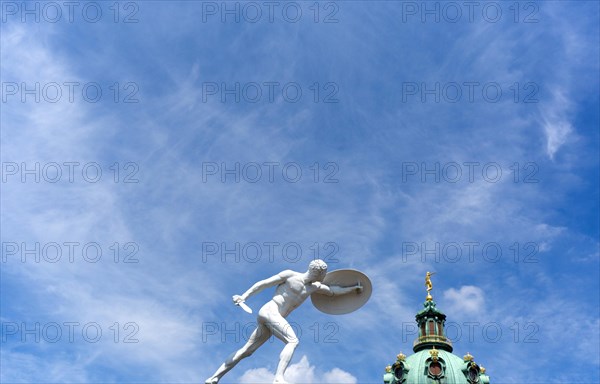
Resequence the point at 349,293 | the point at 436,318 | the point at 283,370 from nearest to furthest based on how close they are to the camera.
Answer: the point at 283,370 → the point at 349,293 → the point at 436,318

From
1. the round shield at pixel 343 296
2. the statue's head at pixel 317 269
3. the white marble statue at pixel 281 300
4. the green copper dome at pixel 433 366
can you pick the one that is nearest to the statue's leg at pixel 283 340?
the white marble statue at pixel 281 300

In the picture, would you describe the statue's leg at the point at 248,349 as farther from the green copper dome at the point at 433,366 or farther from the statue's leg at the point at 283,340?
the green copper dome at the point at 433,366

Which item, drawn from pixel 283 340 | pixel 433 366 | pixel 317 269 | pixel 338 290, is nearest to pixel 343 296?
pixel 338 290

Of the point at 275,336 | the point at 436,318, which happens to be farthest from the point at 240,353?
the point at 436,318

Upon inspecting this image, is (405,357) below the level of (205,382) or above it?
above

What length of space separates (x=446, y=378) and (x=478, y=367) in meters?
3.88

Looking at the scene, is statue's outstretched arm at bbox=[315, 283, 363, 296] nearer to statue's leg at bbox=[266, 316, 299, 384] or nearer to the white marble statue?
the white marble statue

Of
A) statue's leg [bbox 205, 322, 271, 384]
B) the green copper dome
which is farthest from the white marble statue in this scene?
the green copper dome

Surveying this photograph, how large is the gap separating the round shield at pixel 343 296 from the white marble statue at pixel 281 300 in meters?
0.19

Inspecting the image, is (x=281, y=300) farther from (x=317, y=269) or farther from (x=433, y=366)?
(x=433, y=366)

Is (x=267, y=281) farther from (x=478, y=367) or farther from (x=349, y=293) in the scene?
(x=478, y=367)

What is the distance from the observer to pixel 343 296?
28.0m

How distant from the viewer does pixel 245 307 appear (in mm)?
26469

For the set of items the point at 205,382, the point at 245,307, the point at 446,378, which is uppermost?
the point at 446,378
